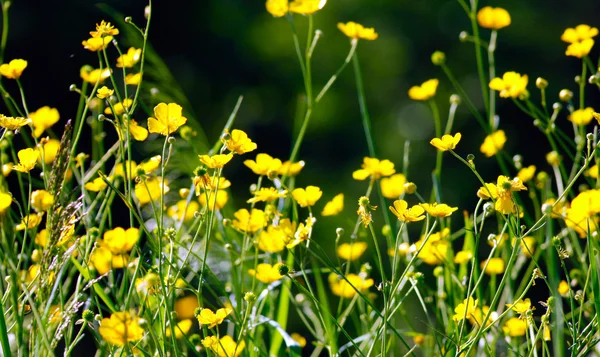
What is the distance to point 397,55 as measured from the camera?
425 centimetres

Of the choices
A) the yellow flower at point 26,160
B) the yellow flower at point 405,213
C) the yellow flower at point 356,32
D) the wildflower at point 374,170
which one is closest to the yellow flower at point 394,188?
the wildflower at point 374,170

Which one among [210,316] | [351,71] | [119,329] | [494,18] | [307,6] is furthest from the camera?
[351,71]

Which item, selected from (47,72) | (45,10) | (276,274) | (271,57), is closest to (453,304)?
(276,274)

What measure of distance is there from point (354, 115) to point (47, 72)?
63.0 inches

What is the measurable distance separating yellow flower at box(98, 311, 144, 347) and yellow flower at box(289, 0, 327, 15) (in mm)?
628

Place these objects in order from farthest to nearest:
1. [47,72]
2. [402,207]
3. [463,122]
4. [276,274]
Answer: [463,122] → [47,72] → [276,274] → [402,207]

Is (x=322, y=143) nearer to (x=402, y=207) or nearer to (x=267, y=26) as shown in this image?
(x=267, y=26)

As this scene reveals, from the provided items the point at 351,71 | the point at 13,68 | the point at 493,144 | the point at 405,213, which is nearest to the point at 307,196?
the point at 405,213

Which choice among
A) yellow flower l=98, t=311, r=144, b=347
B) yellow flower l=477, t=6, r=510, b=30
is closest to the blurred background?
yellow flower l=477, t=6, r=510, b=30

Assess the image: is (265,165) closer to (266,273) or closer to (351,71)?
(266,273)

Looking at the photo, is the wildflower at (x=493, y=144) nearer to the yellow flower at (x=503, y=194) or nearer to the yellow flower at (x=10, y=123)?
the yellow flower at (x=503, y=194)

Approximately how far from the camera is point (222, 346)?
69 centimetres

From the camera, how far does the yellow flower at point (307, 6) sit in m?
1.11

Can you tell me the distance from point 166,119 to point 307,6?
42 centimetres
